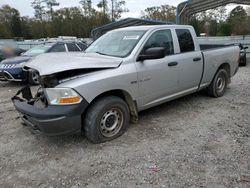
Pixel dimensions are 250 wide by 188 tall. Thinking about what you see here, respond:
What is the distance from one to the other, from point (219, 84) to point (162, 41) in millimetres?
2520

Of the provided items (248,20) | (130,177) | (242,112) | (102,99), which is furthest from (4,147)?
(248,20)

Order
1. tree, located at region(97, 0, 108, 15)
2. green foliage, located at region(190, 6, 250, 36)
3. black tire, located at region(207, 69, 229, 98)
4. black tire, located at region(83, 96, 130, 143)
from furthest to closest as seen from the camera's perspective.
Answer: tree, located at region(97, 0, 108, 15)
green foliage, located at region(190, 6, 250, 36)
black tire, located at region(207, 69, 229, 98)
black tire, located at region(83, 96, 130, 143)

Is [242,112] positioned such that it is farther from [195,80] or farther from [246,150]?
[246,150]

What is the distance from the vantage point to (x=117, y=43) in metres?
4.47

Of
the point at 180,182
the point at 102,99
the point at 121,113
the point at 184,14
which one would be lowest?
the point at 180,182

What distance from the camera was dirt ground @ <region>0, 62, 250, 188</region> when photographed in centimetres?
293

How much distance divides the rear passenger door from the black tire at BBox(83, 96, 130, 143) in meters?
1.54

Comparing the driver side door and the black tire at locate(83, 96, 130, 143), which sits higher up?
the driver side door

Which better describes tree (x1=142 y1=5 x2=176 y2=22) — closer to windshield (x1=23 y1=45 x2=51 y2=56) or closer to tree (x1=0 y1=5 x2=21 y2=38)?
tree (x1=0 y1=5 x2=21 y2=38)

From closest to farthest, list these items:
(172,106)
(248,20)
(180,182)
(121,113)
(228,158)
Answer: (180,182), (228,158), (121,113), (172,106), (248,20)

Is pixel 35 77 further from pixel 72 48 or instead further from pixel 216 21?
pixel 216 21

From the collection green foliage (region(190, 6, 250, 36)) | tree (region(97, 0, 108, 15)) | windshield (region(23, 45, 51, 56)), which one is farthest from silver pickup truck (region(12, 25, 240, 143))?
tree (region(97, 0, 108, 15))

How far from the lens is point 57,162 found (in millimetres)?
3346

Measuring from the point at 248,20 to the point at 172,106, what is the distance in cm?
3080
